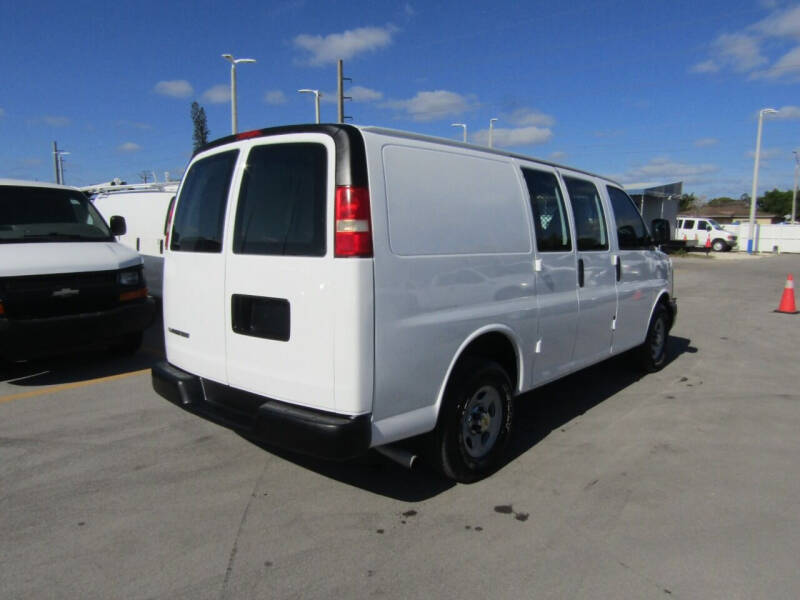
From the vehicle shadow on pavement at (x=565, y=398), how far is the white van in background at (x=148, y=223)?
7.45 m

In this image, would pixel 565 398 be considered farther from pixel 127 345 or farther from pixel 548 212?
pixel 127 345

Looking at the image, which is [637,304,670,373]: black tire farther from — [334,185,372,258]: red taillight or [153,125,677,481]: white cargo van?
[334,185,372,258]: red taillight

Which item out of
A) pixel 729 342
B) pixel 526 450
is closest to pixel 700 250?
pixel 729 342

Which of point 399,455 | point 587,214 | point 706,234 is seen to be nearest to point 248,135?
point 399,455

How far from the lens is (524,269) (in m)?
4.04

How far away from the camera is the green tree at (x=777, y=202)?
91.9 meters

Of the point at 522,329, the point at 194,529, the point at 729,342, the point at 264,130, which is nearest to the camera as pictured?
the point at 194,529

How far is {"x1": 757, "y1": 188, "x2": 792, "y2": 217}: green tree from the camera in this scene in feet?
302

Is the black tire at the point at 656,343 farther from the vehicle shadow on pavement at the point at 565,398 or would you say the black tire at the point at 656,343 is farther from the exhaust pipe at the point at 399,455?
the exhaust pipe at the point at 399,455

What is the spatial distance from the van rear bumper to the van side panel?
0.63 ft

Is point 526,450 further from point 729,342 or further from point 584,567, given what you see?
point 729,342

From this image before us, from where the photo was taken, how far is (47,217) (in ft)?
21.7

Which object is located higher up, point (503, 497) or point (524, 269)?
point (524, 269)

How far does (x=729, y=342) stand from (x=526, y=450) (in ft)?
19.0
